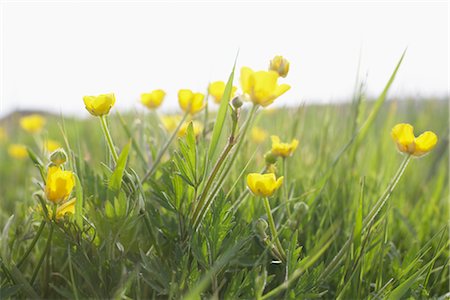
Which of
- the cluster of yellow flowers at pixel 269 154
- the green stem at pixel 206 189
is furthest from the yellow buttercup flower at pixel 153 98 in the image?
the green stem at pixel 206 189

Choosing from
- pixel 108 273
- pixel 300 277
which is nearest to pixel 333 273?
pixel 300 277

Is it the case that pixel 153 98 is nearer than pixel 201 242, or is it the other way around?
pixel 201 242

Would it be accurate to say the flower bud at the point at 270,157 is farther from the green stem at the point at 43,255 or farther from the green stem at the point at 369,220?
the green stem at the point at 43,255

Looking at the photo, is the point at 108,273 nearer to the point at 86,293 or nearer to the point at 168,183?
the point at 86,293

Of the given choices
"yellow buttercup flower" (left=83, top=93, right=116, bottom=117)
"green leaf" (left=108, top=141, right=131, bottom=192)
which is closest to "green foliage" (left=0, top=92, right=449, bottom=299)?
"green leaf" (left=108, top=141, right=131, bottom=192)

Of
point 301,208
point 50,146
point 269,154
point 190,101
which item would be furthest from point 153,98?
point 50,146

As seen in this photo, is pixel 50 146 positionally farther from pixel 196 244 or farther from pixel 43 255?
pixel 196 244

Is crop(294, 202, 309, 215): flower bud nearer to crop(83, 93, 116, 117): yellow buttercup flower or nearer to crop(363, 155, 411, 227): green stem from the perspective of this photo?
crop(363, 155, 411, 227): green stem
